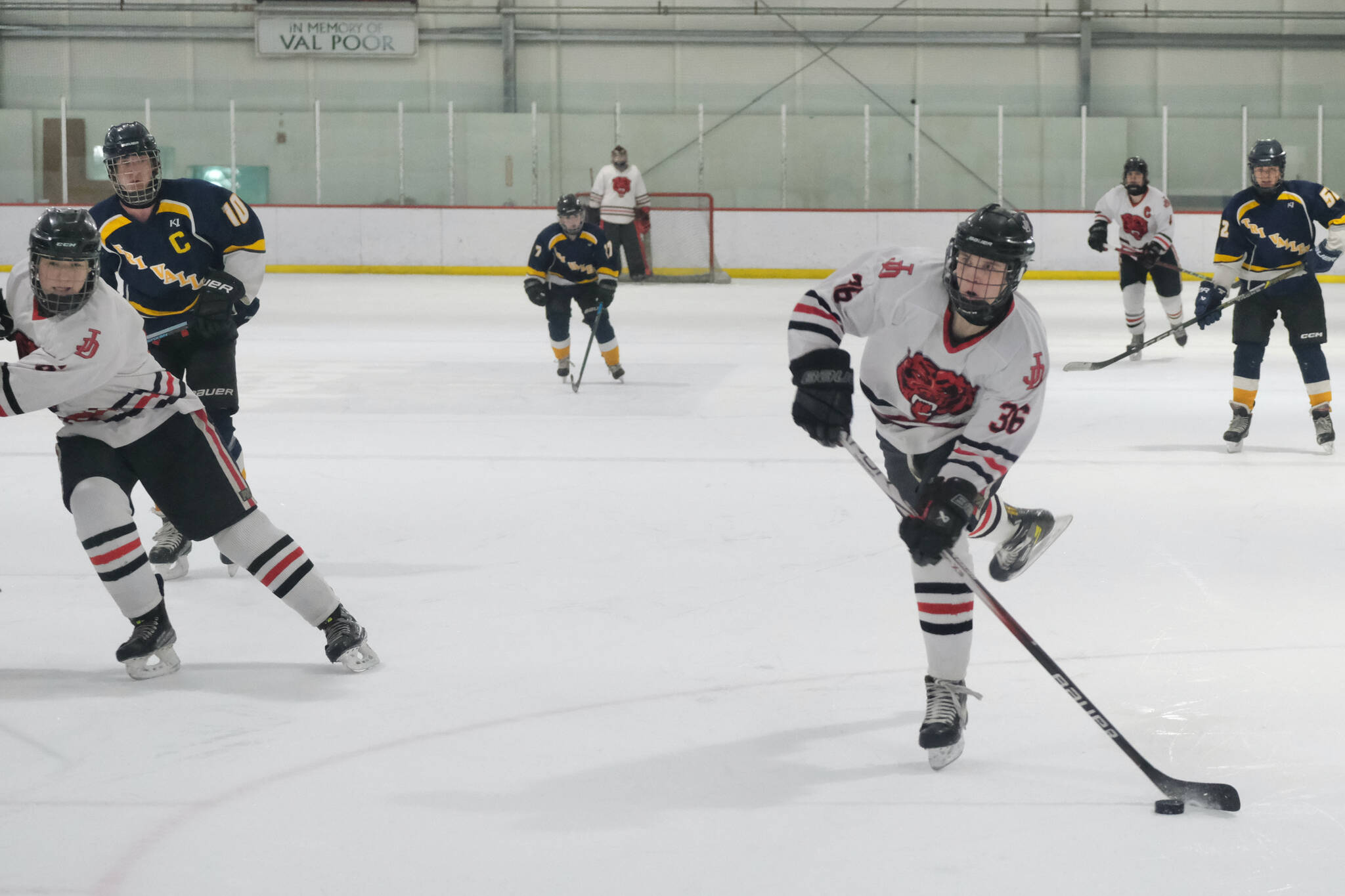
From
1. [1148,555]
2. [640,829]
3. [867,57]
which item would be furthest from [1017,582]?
[867,57]

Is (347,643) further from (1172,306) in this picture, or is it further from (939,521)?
(1172,306)

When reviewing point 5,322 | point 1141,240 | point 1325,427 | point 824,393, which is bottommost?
point 1325,427

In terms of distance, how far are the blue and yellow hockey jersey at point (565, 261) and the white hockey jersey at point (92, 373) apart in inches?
200

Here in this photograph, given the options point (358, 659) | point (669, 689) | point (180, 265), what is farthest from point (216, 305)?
point (669, 689)

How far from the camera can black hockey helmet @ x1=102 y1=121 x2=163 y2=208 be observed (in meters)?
3.68

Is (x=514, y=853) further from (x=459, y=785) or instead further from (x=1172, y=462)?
(x=1172, y=462)

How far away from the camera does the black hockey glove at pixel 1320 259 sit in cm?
583

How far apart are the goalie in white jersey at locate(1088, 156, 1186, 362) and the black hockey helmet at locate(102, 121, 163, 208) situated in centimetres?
697

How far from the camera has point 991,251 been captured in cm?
239

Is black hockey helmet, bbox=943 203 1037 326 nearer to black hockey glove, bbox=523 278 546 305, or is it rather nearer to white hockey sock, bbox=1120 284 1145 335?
black hockey glove, bbox=523 278 546 305

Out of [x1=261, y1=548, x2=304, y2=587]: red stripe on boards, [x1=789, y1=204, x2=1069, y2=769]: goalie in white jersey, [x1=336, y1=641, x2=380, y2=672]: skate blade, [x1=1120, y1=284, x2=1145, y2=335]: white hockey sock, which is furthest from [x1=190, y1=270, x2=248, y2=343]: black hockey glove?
[x1=1120, y1=284, x2=1145, y2=335]: white hockey sock

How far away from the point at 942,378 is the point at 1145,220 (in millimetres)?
7502

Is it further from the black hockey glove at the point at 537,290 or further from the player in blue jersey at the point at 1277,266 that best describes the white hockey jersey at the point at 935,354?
the black hockey glove at the point at 537,290

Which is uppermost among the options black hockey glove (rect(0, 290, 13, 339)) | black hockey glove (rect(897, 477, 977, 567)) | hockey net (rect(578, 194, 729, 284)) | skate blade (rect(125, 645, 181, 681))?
hockey net (rect(578, 194, 729, 284))
